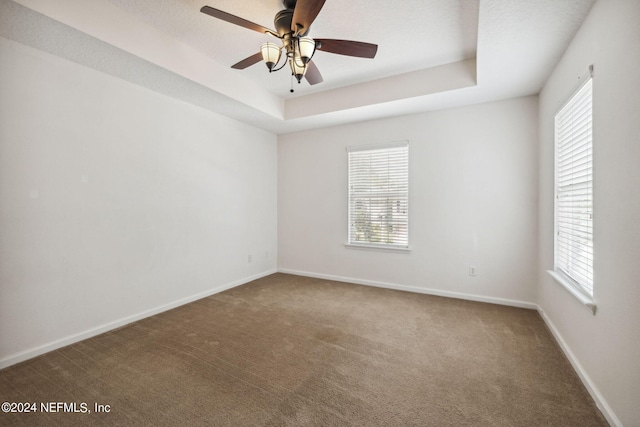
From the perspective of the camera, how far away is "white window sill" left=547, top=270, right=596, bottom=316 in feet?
6.16

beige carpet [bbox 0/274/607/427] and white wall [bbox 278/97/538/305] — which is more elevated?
white wall [bbox 278/97/538/305]

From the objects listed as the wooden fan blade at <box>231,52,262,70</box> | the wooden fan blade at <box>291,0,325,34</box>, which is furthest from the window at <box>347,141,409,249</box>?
the wooden fan blade at <box>291,0,325,34</box>

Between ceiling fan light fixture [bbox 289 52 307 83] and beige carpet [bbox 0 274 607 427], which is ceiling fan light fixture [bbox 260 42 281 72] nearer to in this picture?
ceiling fan light fixture [bbox 289 52 307 83]

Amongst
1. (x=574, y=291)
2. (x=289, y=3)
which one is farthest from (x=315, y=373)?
(x=289, y=3)

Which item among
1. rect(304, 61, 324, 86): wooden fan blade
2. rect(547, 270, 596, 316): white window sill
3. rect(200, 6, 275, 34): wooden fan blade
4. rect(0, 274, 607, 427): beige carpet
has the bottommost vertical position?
rect(0, 274, 607, 427): beige carpet

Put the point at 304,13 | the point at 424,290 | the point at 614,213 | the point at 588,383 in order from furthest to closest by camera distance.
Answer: the point at 424,290 < the point at 588,383 < the point at 304,13 < the point at 614,213

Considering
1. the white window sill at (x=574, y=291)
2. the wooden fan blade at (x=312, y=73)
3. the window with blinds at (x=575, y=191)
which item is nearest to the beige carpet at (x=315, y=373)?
the white window sill at (x=574, y=291)

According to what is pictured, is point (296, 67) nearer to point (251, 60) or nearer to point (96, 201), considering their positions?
point (251, 60)

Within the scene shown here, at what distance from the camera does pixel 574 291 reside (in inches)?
86.2

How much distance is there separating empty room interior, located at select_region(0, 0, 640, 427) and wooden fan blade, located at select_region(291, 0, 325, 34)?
34 mm

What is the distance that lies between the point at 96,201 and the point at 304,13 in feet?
8.45

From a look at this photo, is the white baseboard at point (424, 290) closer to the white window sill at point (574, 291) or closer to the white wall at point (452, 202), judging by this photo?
the white wall at point (452, 202)

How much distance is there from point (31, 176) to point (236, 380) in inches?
93.6

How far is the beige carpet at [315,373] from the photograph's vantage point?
67.5 inches
